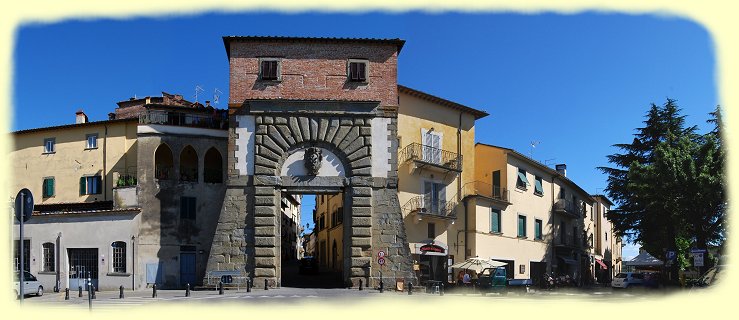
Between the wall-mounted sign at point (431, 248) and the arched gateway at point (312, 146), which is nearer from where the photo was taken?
the arched gateway at point (312, 146)

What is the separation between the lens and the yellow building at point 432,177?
39969mm

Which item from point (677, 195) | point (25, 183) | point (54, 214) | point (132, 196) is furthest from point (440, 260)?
point (25, 183)

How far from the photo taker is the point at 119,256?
36.1 metres

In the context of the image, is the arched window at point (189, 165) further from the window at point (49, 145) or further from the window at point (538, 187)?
the window at point (538, 187)

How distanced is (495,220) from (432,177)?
6.22 m

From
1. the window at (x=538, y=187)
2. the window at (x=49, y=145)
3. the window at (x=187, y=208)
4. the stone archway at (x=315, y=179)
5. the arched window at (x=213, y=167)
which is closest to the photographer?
the stone archway at (x=315, y=179)

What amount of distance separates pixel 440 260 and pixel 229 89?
51.2ft

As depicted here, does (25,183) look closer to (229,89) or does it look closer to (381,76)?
(229,89)

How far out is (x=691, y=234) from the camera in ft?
130

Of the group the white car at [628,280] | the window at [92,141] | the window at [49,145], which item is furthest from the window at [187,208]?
the white car at [628,280]

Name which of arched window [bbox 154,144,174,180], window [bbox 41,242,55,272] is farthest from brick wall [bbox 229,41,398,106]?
window [bbox 41,242,55,272]

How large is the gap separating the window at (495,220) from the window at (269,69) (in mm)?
16750

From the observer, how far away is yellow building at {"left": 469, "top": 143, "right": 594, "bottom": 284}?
44.3 m

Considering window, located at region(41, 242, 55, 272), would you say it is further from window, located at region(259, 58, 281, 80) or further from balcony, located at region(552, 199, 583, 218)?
balcony, located at region(552, 199, 583, 218)
